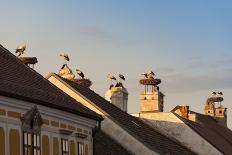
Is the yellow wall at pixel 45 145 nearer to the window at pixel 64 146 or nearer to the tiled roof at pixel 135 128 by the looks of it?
the window at pixel 64 146

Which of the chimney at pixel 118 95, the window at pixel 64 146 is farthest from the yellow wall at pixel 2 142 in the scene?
the chimney at pixel 118 95

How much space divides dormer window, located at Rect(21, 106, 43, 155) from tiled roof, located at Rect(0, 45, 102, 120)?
382 millimetres

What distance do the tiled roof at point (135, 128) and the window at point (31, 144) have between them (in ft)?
33.6

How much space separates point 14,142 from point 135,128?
1398 cm

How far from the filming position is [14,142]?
21.8 metres

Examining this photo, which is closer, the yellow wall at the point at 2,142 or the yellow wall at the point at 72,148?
the yellow wall at the point at 2,142

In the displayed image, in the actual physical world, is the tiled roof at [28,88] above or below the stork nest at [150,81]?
below

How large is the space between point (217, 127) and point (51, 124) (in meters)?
30.6

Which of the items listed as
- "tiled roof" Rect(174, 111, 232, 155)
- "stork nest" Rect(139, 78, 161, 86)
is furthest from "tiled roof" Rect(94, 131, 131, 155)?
"stork nest" Rect(139, 78, 161, 86)

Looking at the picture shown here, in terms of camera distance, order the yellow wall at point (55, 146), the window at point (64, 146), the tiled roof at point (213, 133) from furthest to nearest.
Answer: the tiled roof at point (213, 133), the window at point (64, 146), the yellow wall at point (55, 146)

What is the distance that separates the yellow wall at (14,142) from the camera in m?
21.6

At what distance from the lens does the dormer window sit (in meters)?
22.5

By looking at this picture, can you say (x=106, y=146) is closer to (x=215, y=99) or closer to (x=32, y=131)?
(x=32, y=131)

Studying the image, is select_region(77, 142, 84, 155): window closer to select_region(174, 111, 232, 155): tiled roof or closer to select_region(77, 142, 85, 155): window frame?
select_region(77, 142, 85, 155): window frame
